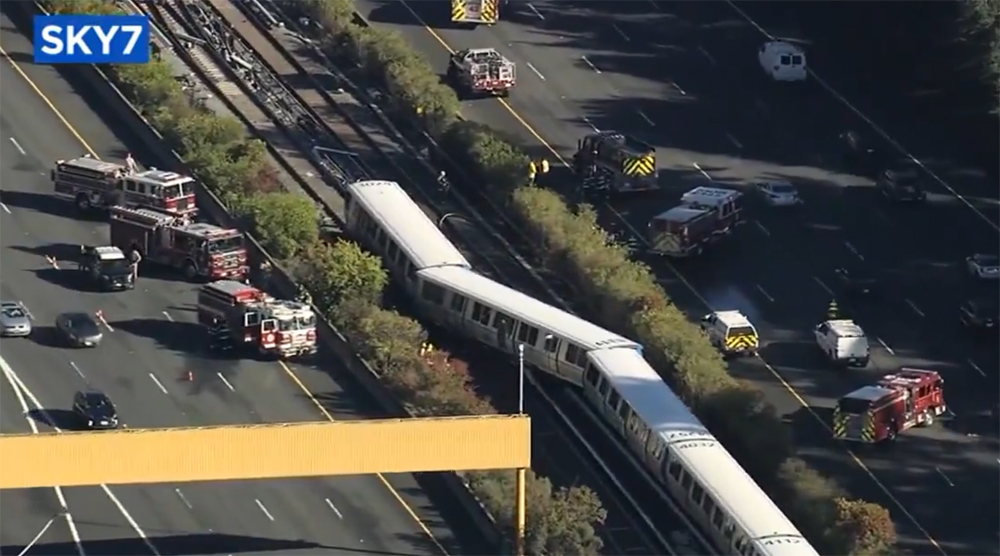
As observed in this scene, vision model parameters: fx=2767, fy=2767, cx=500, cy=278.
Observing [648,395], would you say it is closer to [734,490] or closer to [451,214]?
[734,490]

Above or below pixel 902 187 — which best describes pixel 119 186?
above

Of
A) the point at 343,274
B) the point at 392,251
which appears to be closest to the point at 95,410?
the point at 343,274

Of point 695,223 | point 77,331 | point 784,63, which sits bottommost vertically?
point 77,331

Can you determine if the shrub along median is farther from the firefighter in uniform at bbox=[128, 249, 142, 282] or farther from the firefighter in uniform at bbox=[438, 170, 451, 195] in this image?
the firefighter in uniform at bbox=[128, 249, 142, 282]

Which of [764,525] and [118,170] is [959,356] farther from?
[118,170]

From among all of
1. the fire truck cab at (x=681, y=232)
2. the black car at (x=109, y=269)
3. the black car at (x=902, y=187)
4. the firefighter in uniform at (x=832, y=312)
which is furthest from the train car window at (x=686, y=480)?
the black car at (x=902, y=187)
